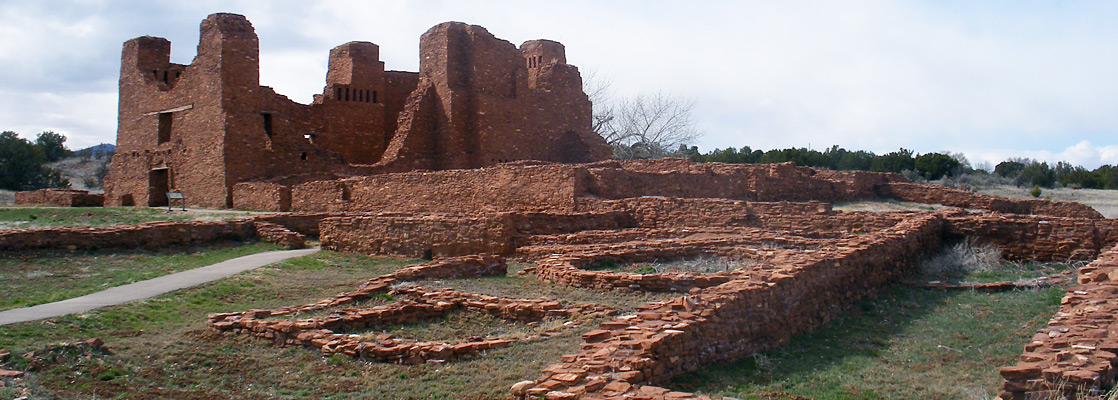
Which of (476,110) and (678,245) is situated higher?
(476,110)

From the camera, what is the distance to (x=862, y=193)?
81.5 feet

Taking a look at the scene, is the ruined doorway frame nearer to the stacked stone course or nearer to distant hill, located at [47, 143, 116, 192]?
the stacked stone course

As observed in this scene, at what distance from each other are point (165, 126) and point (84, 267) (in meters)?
16.6

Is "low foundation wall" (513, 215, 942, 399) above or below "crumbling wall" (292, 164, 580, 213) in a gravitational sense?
below

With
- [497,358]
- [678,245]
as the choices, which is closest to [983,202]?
[678,245]

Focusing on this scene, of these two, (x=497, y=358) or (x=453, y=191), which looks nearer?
(x=497, y=358)

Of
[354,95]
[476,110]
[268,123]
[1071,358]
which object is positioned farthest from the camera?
[354,95]

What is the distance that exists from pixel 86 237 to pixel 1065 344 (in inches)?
591

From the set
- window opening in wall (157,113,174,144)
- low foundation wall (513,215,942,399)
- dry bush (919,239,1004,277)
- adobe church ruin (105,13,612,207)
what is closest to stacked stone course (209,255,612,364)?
low foundation wall (513,215,942,399)

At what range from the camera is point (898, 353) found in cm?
779

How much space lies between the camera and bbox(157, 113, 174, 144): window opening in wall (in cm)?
2839

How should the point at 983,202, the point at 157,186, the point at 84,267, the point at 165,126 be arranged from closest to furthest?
the point at 84,267 → the point at 983,202 → the point at 157,186 → the point at 165,126

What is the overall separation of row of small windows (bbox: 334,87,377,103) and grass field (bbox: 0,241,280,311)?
1224cm

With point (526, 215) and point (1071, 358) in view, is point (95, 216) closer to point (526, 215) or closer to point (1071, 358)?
point (526, 215)
